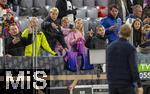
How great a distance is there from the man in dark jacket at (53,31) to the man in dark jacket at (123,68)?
3338 mm

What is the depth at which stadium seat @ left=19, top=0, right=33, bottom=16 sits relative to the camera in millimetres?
13977

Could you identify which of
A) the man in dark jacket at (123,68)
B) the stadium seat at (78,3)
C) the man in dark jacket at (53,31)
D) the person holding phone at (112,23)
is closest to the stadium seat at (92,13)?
the stadium seat at (78,3)

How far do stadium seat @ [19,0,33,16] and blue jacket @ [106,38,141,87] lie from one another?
6.36 metres

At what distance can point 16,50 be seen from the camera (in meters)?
10.6

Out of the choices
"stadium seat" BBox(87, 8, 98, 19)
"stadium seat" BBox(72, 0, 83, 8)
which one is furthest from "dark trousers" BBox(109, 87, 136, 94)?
"stadium seat" BBox(72, 0, 83, 8)

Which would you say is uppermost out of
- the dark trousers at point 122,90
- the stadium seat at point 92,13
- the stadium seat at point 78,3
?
the stadium seat at point 78,3

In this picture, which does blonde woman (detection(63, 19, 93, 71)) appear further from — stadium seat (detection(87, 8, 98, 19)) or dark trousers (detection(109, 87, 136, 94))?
stadium seat (detection(87, 8, 98, 19))

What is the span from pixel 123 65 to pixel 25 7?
21.9 ft

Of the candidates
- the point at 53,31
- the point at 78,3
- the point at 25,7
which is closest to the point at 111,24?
the point at 53,31

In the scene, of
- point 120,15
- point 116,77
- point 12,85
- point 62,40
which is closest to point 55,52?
point 62,40

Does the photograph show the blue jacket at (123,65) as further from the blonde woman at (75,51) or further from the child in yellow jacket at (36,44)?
the child in yellow jacket at (36,44)

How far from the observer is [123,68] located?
7.90 meters

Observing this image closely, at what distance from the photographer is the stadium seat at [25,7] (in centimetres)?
1398

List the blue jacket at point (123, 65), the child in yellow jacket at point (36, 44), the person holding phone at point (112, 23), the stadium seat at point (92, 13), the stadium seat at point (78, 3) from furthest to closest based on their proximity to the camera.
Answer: the stadium seat at point (78, 3)
the stadium seat at point (92, 13)
the person holding phone at point (112, 23)
the child in yellow jacket at point (36, 44)
the blue jacket at point (123, 65)
